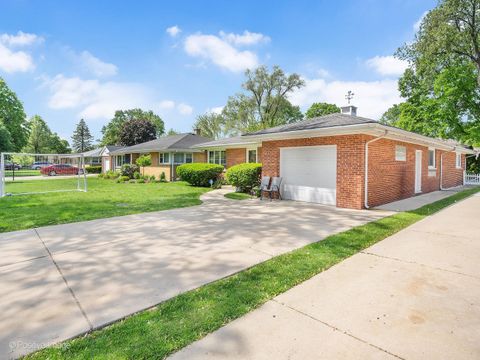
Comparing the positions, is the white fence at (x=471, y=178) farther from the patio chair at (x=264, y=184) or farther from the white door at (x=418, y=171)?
the patio chair at (x=264, y=184)

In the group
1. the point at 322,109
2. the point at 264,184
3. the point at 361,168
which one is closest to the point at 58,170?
the point at 264,184

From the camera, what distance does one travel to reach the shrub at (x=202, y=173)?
16359mm

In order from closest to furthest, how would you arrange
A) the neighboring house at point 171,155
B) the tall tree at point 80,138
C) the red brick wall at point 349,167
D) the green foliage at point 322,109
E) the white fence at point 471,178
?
the red brick wall at point 349,167
the neighboring house at point 171,155
the white fence at point 471,178
the green foliage at point 322,109
the tall tree at point 80,138

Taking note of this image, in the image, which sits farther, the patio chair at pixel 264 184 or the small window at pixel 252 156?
the small window at pixel 252 156

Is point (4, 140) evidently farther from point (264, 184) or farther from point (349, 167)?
point (349, 167)

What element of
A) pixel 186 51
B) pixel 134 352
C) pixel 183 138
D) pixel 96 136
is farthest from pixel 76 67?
pixel 96 136

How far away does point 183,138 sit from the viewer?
2427 centimetres

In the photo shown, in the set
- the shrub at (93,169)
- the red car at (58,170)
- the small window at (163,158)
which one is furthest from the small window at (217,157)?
the shrub at (93,169)

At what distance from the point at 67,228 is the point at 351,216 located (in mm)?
7494

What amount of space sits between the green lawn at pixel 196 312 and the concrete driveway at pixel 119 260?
8.0 inches

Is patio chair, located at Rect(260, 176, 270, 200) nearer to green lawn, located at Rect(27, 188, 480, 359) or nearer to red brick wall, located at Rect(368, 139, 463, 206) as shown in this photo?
red brick wall, located at Rect(368, 139, 463, 206)

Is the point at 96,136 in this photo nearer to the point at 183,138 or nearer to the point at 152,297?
the point at 183,138

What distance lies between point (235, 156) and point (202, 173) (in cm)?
289

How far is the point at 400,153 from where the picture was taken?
10.9 metres
